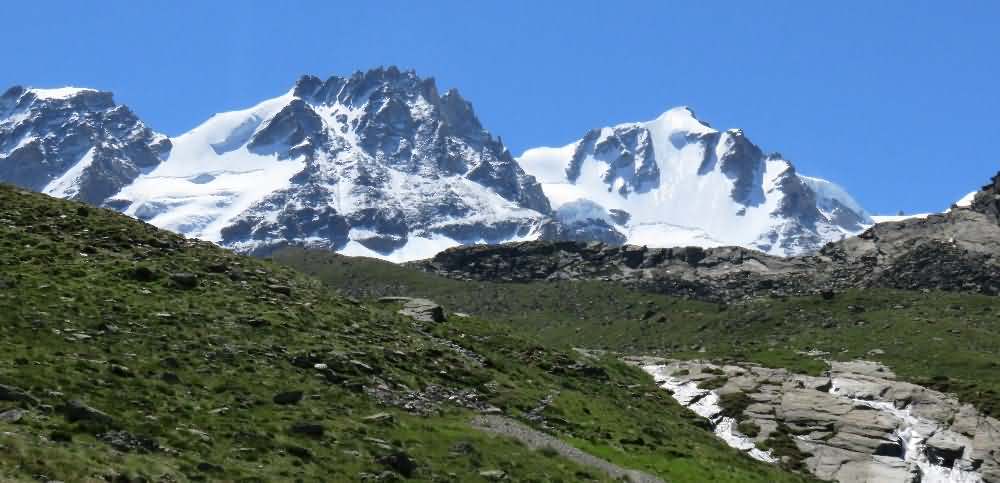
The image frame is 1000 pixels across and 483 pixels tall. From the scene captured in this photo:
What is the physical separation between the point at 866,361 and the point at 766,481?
69.8 metres

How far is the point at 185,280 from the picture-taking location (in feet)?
206

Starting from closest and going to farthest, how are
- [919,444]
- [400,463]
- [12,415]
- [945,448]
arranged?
[12,415] < [400,463] < [945,448] < [919,444]

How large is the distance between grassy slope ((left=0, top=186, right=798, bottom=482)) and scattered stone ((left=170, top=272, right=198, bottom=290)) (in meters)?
0.57

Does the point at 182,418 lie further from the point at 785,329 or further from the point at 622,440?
the point at 785,329

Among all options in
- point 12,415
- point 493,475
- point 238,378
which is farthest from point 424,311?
point 12,415

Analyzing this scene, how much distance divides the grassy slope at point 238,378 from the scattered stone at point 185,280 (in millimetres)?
565

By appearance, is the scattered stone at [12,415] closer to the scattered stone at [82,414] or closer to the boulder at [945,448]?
the scattered stone at [82,414]

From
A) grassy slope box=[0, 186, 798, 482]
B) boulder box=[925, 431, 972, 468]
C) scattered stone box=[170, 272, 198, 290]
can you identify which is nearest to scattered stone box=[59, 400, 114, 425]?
grassy slope box=[0, 186, 798, 482]

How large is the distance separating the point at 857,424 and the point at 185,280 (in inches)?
2012

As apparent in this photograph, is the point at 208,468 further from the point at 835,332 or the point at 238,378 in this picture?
the point at 835,332

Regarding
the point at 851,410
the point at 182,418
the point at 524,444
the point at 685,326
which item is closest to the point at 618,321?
the point at 685,326

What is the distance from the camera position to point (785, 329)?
163m

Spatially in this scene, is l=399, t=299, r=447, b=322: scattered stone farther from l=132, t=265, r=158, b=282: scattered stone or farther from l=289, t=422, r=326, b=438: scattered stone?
l=289, t=422, r=326, b=438: scattered stone

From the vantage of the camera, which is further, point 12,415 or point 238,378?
point 238,378
